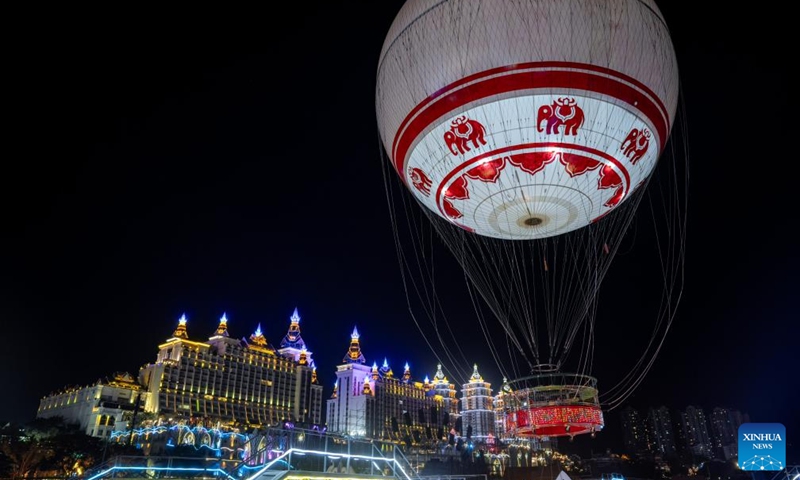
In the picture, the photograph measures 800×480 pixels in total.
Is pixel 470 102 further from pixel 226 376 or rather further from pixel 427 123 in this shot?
pixel 226 376

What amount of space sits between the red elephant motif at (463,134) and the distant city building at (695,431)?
5942 inches

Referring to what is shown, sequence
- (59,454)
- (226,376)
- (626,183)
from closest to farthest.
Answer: (626,183) → (59,454) → (226,376)

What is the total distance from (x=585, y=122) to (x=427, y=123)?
2.49m

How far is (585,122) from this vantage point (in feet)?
25.6

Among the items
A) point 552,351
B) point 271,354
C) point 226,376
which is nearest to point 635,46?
point 552,351

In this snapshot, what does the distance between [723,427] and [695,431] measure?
Answer: 9043 millimetres

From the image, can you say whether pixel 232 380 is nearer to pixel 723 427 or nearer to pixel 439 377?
pixel 439 377

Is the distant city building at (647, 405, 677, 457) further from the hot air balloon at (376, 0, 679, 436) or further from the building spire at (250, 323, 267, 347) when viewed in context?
the hot air balloon at (376, 0, 679, 436)

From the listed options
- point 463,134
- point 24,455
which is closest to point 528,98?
point 463,134

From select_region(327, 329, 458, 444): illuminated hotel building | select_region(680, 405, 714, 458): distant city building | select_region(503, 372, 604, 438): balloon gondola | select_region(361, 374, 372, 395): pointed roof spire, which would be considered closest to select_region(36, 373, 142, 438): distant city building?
select_region(327, 329, 458, 444): illuminated hotel building

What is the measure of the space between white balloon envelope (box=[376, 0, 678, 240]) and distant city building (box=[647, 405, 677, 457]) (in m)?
165

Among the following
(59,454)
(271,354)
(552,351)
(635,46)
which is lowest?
(59,454)

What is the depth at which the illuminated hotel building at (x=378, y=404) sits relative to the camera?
343 feet

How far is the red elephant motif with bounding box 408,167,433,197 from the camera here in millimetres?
9406
